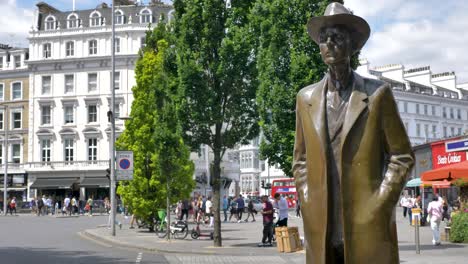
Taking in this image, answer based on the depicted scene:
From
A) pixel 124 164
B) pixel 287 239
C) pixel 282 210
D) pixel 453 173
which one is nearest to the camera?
pixel 287 239

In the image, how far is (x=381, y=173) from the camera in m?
4.78

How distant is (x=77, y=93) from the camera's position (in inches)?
2744

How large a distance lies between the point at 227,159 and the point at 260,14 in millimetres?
54903

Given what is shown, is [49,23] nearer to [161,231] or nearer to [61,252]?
[161,231]

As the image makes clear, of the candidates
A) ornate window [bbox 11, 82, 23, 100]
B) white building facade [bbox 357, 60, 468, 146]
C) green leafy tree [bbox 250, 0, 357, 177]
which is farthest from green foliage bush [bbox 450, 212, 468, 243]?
white building facade [bbox 357, 60, 468, 146]

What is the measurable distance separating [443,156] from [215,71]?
23.5m

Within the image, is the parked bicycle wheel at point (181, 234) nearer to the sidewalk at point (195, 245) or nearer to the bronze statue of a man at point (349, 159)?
the sidewalk at point (195, 245)

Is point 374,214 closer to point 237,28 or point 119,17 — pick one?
point 237,28

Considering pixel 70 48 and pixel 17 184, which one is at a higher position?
pixel 70 48

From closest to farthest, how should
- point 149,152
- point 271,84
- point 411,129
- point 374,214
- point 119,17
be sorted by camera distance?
point 374,214, point 271,84, point 149,152, point 119,17, point 411,129

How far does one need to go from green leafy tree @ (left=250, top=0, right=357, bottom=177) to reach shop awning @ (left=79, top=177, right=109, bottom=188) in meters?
46.8

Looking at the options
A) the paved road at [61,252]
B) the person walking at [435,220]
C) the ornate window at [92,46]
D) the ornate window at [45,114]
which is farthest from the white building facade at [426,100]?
the paved road at [61,252]

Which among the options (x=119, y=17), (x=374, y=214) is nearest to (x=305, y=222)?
(x=374, y=214)

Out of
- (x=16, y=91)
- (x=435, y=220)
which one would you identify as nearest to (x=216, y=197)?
(x=435, y=220)
